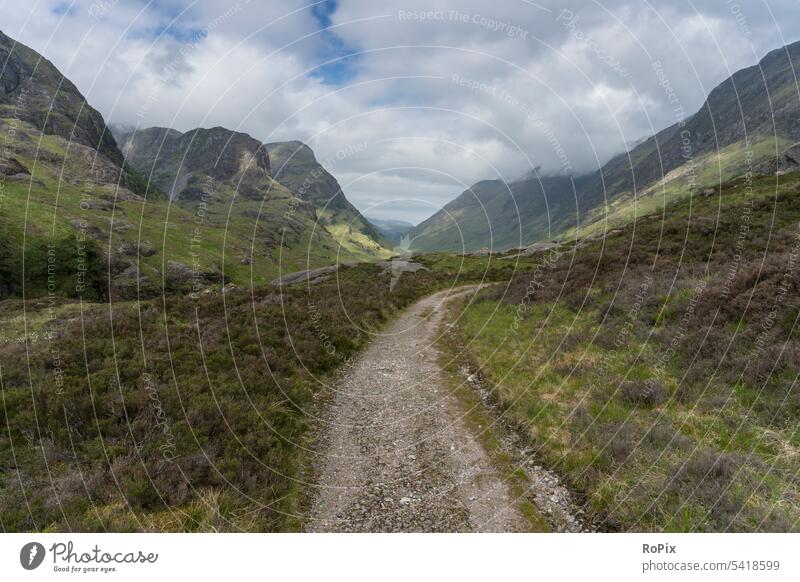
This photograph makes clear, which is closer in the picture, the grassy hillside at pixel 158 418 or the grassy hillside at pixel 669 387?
the grassy hillside at pixel 669 387

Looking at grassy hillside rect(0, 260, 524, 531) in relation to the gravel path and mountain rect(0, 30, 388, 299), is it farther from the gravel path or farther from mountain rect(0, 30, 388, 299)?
mountain rect(0, 30, 388, 299)

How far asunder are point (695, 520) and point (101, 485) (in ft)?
33.8

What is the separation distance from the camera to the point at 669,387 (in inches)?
395

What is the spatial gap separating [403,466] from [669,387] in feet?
23.9

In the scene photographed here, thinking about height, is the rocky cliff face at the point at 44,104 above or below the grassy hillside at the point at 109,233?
above

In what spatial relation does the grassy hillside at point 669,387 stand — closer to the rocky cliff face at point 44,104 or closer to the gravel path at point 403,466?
the gravel path at point 403,466

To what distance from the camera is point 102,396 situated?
10102 mm

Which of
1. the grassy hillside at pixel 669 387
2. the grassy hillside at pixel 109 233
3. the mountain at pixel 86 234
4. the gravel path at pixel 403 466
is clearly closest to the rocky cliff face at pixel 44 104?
the mountain at pixel 86 234

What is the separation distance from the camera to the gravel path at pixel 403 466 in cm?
739

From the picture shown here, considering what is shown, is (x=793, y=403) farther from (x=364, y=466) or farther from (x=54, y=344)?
(x=54, y=344)
